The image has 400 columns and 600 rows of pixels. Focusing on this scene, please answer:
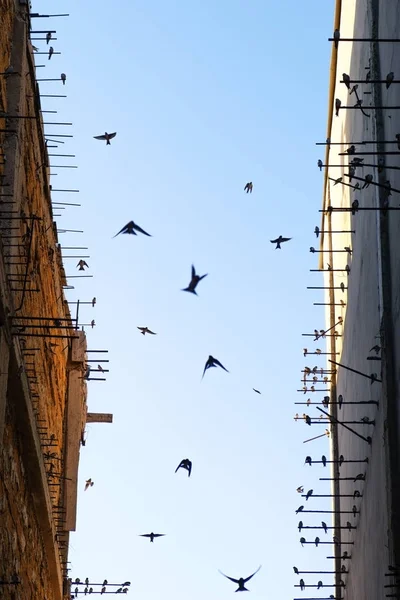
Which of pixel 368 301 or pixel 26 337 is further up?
pixel 368 301

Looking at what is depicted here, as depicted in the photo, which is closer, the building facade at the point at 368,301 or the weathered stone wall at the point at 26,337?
the weathered stone wall at the point at 26,337

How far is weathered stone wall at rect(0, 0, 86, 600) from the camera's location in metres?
12.3

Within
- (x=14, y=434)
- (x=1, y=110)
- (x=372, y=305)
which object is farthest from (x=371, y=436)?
(x=1, y=110)

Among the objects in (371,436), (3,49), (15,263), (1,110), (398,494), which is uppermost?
(3,49)

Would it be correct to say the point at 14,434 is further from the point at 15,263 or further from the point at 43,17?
the point at 43,17

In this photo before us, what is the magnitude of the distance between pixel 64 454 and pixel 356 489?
4702 millimetres

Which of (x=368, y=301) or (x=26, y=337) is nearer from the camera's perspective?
(x=26, y=337)

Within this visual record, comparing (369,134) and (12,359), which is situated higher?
(369,134)

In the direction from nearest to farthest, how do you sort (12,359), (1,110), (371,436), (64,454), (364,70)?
(12,359) → (1,110) → (371,436) → (364,70) → (64,454)

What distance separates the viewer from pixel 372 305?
50.8 ft

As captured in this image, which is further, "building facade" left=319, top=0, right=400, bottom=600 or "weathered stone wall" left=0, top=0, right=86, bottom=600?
"building facade" left=319, top=0, right=400, bottom=600

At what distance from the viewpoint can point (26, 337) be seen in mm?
14414

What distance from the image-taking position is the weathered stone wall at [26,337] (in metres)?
12.3

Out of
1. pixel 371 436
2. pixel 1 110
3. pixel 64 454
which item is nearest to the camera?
pixel 1 110
